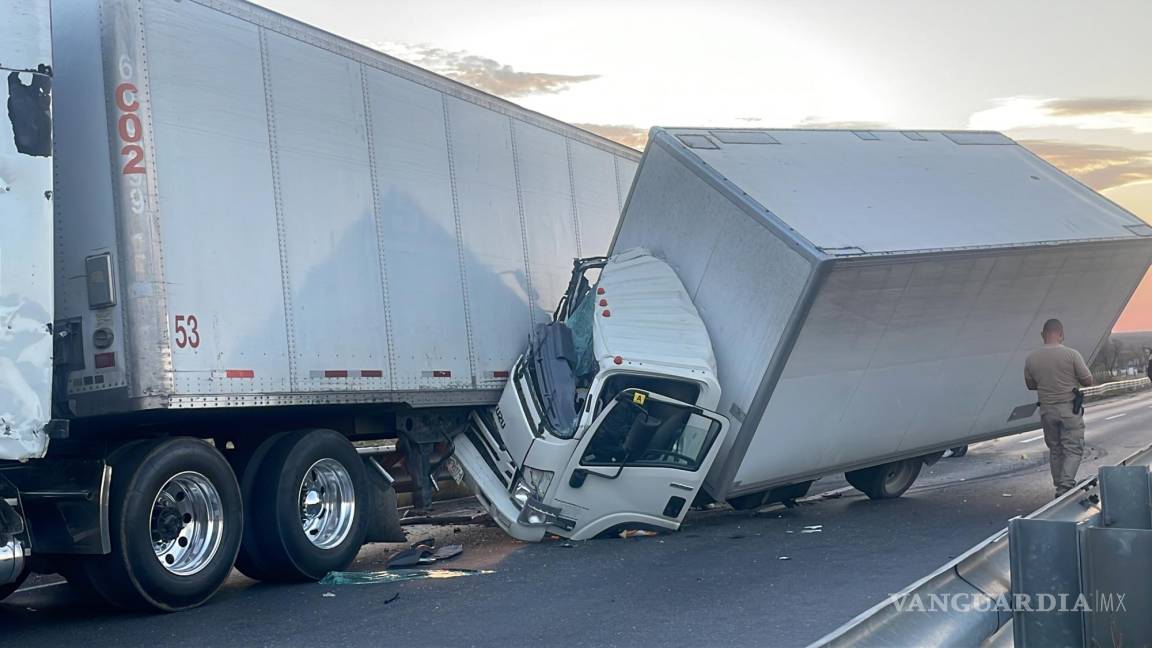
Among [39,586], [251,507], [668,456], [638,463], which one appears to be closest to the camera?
[251,507]

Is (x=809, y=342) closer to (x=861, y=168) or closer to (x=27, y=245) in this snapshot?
(x=861, y=168)

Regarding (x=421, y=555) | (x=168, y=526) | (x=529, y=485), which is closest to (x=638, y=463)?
(x=529, y=485)

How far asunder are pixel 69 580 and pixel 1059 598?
6.45 metres

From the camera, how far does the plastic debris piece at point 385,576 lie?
31.1 ft

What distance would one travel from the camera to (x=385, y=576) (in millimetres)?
9562

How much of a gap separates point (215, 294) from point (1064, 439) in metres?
7.77

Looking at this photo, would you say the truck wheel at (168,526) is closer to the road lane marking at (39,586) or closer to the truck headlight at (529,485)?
the road lane marking at (39,586)

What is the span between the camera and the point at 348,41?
10.5 meters

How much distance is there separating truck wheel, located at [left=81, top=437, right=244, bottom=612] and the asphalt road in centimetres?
22

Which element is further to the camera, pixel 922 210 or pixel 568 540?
pixel 922 210

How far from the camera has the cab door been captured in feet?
36.1

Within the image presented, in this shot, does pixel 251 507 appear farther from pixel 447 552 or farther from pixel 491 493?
pixel 491 493

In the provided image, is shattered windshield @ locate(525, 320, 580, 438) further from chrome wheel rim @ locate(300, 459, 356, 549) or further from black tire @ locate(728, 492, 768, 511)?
black tire @ locate(728, 492, 768, 511)

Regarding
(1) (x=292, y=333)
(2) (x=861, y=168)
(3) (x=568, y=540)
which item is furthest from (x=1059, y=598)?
(2) (x=861, y=168)
